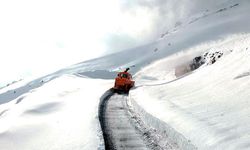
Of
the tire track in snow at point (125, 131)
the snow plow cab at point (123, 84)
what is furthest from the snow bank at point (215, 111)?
the snow plow cab at point (123, 84)

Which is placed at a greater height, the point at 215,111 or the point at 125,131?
the point at 215,111

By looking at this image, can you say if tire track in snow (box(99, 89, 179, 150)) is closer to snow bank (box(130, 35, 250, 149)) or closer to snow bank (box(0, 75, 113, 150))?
snow bank (box(0, 75, 113, 150))

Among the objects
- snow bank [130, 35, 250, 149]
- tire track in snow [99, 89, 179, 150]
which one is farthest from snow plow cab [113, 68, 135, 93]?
tire track in snow [99, 89, 179, 150]

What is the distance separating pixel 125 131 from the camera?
581 inches

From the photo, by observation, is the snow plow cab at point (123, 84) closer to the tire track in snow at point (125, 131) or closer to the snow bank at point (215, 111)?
the snow bank at point (215, 111)

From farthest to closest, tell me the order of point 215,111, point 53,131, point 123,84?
point 123,84 < point 53,131 < point 215,111

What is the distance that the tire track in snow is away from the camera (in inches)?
493

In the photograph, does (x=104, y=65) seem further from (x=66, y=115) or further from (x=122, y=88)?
(x=66, y=115)

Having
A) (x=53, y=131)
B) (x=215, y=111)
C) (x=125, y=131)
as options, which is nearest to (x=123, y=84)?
(x=53, y=131)

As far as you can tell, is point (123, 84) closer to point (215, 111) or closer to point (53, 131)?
point (53, 131)

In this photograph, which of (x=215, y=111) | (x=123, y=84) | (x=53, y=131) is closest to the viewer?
(x=215, y=111)

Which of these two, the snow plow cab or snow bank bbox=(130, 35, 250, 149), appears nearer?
snow bank bbox=(130, 35, 250, 149)

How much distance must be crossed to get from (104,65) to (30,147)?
81835 millimetres

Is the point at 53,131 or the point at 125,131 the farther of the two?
the point at 53,131
